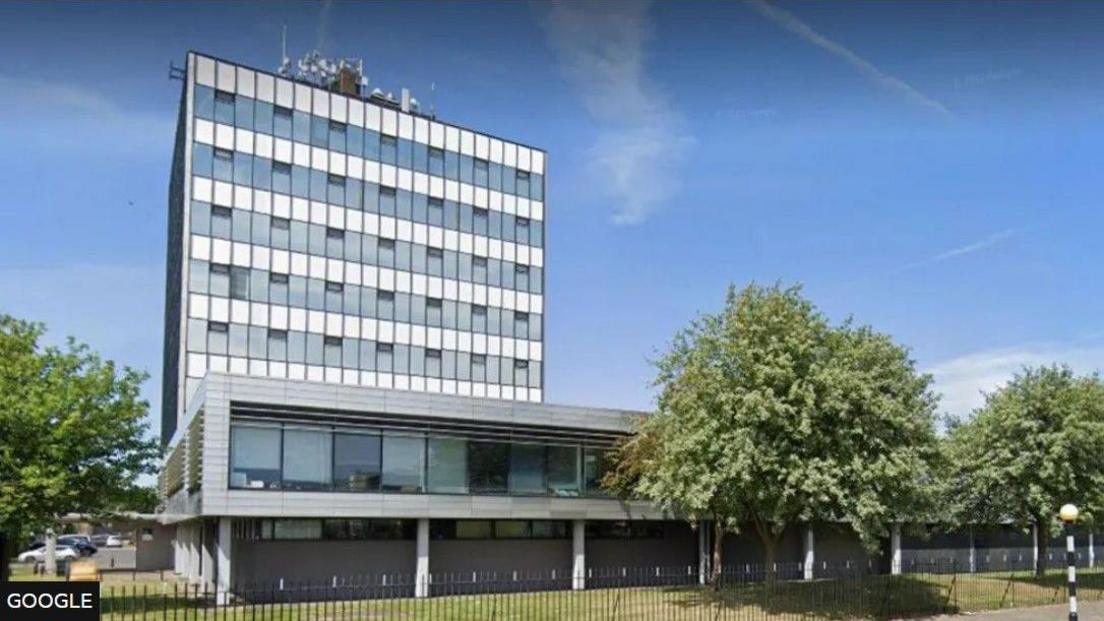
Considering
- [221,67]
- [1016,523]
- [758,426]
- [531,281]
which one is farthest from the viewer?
[531,281]

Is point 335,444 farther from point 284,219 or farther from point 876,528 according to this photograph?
point 284,219

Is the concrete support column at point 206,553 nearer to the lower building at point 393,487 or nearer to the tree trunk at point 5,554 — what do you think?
the lower building at point 393,487

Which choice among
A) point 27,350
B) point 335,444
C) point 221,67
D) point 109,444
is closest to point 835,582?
point 335,444

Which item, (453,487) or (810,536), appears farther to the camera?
(810,536)

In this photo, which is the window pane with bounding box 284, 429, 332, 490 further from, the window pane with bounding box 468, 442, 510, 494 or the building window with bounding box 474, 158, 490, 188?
the building window with bounding box 474, 158, 490, 188

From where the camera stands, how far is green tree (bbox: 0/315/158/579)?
28359mm

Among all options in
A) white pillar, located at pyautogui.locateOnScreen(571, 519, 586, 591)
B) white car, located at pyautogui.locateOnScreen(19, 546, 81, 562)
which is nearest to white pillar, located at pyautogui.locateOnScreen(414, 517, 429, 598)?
white pillar, located at pyautogui.locateOnScreen(571, 519, 586, 591)

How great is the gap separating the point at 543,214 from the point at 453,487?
39.4 metres

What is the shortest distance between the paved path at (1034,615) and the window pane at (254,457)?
67.3 feet

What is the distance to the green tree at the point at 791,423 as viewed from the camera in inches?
1171

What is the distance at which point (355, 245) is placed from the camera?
6303 cm

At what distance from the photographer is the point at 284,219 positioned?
6016 centimetres

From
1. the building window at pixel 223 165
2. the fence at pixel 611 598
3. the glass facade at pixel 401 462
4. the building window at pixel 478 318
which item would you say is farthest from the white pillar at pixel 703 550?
the building window at pixel 223 165

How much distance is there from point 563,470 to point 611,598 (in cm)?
760
